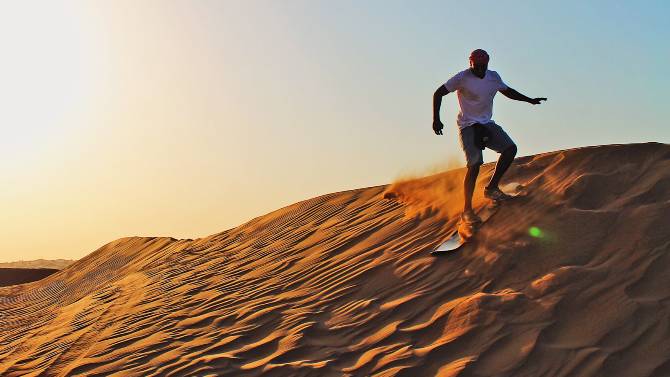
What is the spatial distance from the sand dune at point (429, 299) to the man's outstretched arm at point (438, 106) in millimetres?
997

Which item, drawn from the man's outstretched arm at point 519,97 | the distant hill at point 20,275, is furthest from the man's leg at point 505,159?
the distant hill at point 20,275

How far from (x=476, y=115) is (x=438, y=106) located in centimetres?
36

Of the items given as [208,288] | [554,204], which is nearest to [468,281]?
[554,204]

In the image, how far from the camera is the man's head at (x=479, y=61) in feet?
19.4

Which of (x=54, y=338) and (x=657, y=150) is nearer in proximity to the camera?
(x=657, y=150)

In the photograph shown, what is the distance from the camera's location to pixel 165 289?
8406 mm

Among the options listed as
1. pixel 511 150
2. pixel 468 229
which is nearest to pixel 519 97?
pixel 511 150

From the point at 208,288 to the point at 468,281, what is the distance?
359 centimetres

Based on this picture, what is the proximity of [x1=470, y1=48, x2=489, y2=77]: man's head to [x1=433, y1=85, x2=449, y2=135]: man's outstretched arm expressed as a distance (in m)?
0.33

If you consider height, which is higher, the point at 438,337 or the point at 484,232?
the point at 484,232

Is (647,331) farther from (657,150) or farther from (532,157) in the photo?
(532,157)

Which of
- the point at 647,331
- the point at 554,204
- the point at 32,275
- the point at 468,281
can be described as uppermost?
the point at 32,275

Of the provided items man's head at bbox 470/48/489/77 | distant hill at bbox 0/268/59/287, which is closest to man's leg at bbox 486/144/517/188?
man's head at bbox 470/48/489/77

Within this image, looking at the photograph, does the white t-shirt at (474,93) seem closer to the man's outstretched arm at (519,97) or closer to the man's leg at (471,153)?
the man's leg at (471,153)
